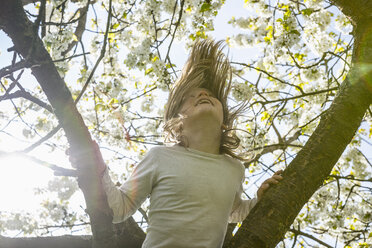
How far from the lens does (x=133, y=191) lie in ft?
5.89

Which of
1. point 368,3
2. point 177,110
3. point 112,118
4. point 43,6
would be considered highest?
point 112,118

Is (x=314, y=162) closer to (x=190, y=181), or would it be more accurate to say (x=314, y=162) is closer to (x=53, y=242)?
(x=190, y=181)

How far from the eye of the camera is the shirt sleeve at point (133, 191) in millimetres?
1607

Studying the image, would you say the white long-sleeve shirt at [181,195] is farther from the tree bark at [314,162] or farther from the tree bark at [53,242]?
the tree bark at [53,242]

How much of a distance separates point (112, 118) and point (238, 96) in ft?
5.06

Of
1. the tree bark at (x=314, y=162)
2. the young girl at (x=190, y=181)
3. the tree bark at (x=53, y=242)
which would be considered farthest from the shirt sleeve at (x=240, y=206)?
the tree bark at (x=53, y=242)

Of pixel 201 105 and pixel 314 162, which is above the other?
pixel 201 105

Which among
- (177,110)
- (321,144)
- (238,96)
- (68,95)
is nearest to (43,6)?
(68,95)

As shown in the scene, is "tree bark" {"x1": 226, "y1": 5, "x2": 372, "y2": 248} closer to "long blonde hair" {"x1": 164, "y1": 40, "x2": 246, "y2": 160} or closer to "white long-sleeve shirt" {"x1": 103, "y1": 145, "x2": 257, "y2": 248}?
"white long-sleeve shirt" {"x1": 103, "y1": 145, "x2": 257, "y2": 248}

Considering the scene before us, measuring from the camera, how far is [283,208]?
151 cm

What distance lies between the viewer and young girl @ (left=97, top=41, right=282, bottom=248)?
1.67m

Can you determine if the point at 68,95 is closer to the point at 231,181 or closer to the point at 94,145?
the point at 94,145

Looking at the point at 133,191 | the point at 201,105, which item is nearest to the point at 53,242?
the point at 133,191

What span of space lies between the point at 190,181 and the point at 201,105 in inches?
22.5
